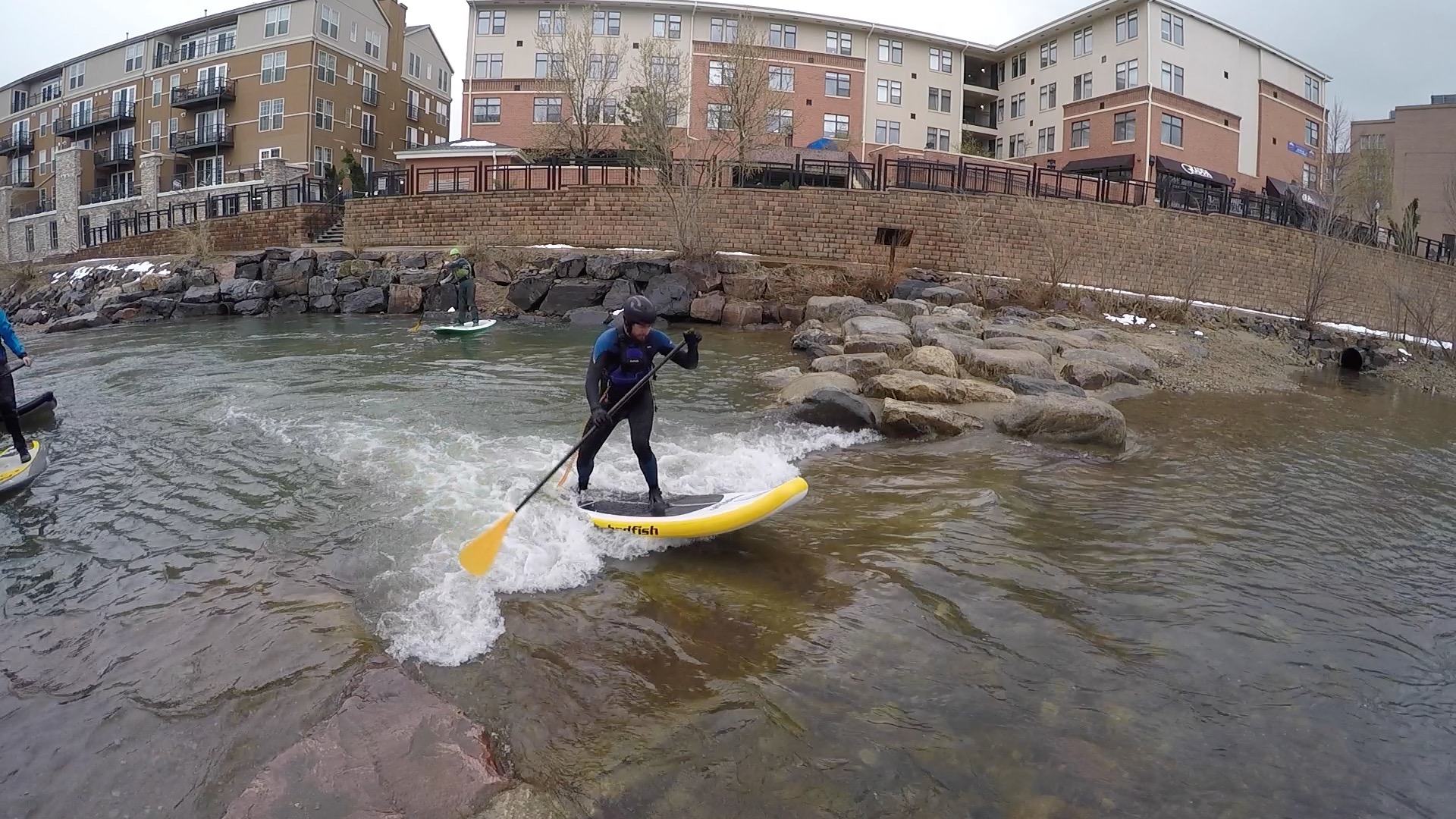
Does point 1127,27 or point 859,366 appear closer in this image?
point 859,366

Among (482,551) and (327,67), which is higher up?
(327,67)

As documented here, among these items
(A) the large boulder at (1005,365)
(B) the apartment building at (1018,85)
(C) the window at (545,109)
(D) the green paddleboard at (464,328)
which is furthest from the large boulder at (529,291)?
(C) the window at (545,109)

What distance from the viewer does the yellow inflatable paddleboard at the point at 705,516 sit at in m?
5.67

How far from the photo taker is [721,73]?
110 ft

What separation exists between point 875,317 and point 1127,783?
1294 cm

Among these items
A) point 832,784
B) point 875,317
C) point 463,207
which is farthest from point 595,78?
point 832,784

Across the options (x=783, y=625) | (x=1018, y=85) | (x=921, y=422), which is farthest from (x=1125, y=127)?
(x=783, y=625)

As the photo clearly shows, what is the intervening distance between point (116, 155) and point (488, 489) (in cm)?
5788

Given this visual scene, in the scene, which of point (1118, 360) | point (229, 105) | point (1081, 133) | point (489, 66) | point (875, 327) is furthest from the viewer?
point (229, 105)

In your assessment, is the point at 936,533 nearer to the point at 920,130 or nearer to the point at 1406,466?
the point at 1406,466

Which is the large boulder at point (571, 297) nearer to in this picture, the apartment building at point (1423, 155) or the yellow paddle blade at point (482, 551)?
the yellow paddle blade at point (482, 551)

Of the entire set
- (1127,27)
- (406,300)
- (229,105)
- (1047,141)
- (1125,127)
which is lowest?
(406,300)

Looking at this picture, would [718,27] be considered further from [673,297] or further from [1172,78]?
[673,297]

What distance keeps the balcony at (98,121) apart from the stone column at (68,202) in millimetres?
3095
